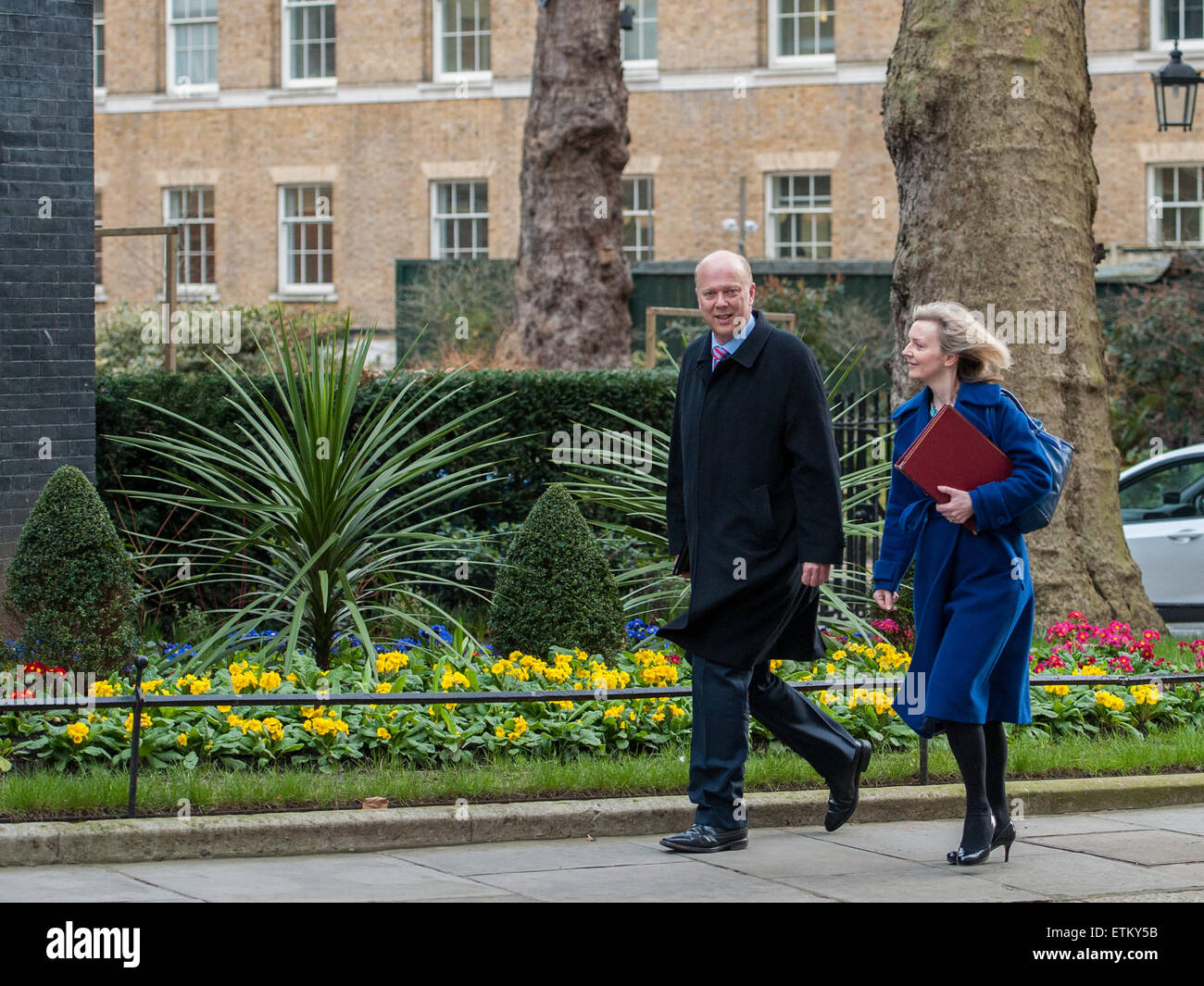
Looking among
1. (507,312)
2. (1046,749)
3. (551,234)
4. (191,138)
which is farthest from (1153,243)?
(1046,749)

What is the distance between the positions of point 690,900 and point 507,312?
21.5 m

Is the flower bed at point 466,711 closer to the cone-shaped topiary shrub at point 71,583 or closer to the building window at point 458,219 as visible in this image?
the cone-shaped topiary shrub at point 71,583

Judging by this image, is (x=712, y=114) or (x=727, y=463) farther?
(x=712, y=114)

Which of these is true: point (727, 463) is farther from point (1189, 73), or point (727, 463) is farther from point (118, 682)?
point (1189, 73)

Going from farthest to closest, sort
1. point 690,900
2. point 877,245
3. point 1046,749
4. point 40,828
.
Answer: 1. point 877,245
2. point 1046,749
3. point 40,828
4. point 690,900

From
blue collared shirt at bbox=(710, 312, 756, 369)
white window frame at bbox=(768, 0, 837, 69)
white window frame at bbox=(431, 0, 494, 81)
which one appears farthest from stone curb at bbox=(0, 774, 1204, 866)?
white window frame at bbox=(431, 0, 494, 81)

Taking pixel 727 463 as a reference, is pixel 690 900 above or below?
below

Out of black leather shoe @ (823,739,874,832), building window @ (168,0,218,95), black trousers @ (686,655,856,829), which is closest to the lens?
black trousers @ (686,655,856,829)

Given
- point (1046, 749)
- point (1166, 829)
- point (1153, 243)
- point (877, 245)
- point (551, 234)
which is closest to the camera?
point (1166, 829)

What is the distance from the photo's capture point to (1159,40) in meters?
29.3

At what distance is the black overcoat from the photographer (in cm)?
575

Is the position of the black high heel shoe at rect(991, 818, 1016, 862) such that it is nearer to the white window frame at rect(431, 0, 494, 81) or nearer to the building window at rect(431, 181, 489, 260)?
the building window at rect(431, 181, 489, 260)

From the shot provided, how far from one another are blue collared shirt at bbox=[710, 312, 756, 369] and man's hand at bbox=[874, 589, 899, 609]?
3.13 feet

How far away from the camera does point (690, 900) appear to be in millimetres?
5207
